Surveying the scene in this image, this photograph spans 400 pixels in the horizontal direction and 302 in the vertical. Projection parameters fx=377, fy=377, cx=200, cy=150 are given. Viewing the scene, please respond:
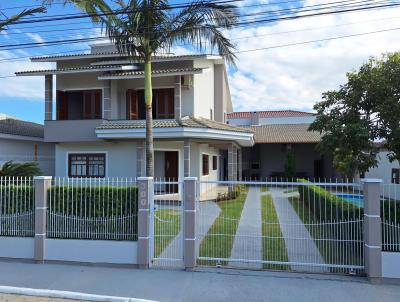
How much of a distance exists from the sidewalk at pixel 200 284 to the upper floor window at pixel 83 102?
13.0 metres

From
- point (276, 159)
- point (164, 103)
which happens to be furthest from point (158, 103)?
point (276, 159)

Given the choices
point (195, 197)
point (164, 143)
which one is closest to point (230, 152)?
point (164, 143)

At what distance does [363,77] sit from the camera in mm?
10133

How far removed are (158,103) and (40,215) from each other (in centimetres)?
1203

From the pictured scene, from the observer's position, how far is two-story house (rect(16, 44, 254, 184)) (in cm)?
1836

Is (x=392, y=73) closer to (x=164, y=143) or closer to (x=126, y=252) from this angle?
(x=126, y=252)

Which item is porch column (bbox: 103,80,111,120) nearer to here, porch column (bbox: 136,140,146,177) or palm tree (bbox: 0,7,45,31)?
porch column (bbox: 136,140,146,177)

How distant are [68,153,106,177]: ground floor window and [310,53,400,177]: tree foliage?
12422 mm

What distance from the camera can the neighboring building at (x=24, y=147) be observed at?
20266 mm

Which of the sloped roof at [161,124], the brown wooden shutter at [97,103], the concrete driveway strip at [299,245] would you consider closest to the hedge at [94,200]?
the concrete driveway strip at [299,245]

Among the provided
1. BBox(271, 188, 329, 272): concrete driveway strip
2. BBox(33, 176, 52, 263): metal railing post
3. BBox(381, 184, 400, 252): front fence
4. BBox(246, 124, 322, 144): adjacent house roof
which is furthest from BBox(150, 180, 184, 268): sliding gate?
BBox(246, 124, 322, 144): adjacent house roof

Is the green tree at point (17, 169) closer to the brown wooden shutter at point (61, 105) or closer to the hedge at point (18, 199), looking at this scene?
the brown wooden shutter at point (61, 105)

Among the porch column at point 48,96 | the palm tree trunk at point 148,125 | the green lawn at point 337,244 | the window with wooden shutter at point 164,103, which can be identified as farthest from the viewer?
the window with wooden shutter at point 164,103

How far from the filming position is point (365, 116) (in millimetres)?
10180
